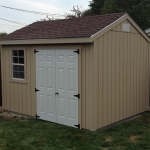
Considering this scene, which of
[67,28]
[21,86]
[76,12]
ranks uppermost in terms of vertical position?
[76,12]

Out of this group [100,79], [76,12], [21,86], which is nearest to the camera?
[100,79]

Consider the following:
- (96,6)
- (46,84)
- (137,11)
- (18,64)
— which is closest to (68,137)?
(46,84)

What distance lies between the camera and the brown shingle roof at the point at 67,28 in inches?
290

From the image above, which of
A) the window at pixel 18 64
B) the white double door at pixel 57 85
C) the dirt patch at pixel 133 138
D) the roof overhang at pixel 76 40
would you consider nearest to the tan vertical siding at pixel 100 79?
the roof overhang at pixel 76 40

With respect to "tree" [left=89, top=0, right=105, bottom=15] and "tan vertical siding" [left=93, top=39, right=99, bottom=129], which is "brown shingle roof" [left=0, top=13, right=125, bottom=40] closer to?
"tan vertical siding" [left=93, top=39, right=99, bottom=129]

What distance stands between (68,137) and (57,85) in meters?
1.67

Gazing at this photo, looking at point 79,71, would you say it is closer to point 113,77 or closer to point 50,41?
point 113,77

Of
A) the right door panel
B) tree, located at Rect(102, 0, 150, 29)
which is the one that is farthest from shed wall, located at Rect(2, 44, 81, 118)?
tree, located at Rect(102, 0, 150, 29)

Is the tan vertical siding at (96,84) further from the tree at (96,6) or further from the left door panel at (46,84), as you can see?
the tree at (96,6)

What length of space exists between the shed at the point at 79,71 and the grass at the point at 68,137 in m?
0.36

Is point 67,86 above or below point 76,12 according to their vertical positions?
below

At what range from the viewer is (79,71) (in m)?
7.26

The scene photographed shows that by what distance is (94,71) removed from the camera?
22.9ft

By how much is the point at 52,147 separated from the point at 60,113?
185 centimetres
